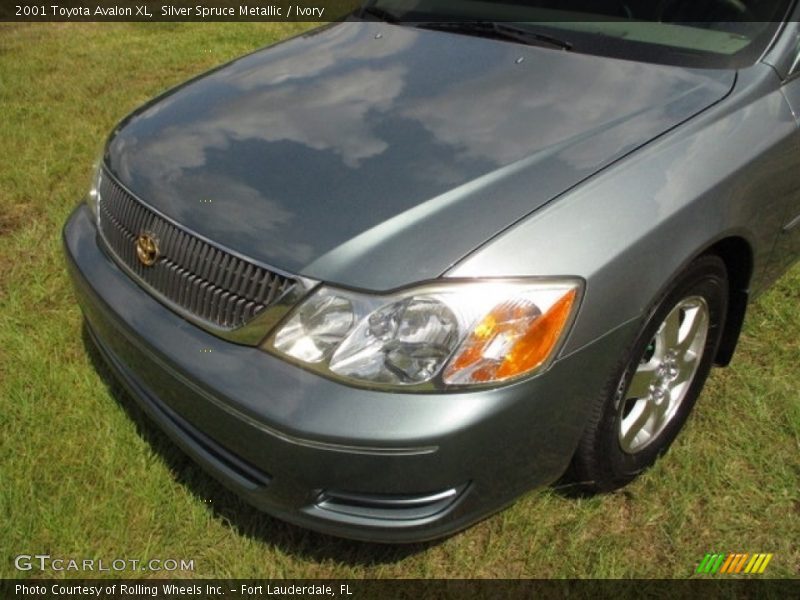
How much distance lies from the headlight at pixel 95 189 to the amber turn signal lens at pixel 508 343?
4.58 ft

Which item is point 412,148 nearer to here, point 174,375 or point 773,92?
point 174,375

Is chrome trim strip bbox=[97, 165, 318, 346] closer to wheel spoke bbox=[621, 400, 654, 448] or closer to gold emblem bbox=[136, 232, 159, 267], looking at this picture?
gold emblem bbox=[136, 232, 159, 267]

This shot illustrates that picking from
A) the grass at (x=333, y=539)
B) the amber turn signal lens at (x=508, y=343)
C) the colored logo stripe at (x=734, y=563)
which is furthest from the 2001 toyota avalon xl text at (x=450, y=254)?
the colored logo stripe at (x=734, y=563)

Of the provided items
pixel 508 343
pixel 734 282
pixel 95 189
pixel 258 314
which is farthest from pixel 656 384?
pixel 95 189

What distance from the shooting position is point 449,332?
5.35ft

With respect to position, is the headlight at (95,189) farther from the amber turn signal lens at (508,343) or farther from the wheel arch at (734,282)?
the wheel arch at (734,282)

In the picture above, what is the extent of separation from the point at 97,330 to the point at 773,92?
2.08 metres

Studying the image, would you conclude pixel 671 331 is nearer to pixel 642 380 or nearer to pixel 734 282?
pixel 642 380

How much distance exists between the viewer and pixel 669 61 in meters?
2.21

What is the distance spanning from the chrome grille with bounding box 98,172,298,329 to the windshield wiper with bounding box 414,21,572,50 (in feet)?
4.05

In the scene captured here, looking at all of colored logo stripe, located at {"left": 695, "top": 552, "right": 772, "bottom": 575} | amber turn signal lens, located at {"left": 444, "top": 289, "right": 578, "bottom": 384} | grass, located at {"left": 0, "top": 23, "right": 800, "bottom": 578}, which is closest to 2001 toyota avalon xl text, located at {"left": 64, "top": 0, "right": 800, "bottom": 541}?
amber turn signal lens, located at {"left": 444, "top": 289, "right": 578, "bottom": 384}

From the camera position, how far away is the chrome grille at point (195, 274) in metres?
1.75

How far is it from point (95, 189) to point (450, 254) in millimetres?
1362

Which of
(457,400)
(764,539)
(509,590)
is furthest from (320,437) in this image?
(764,539)
